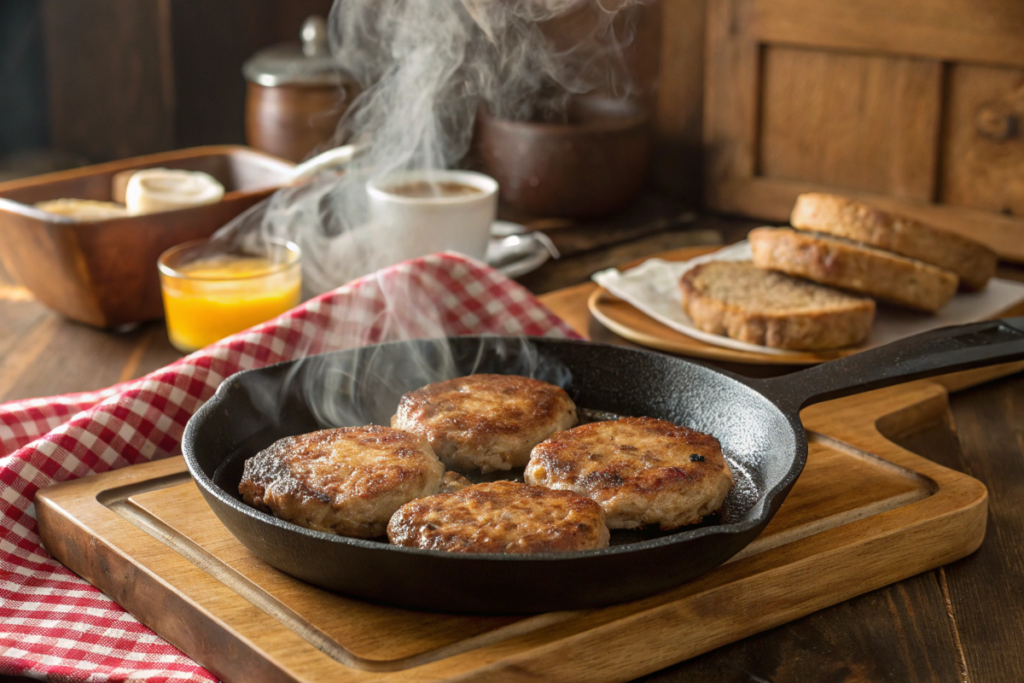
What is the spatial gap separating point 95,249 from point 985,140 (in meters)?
2.28

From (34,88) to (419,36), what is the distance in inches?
76.8

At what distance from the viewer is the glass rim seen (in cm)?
208

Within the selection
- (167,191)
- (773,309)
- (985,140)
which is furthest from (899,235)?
(167,191)

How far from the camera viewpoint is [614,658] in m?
1.08

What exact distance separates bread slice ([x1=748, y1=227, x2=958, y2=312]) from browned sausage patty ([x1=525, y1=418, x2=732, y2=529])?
2.67ft

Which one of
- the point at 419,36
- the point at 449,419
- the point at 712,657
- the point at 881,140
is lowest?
the point at 712,657

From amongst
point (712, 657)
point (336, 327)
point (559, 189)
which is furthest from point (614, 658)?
point (559, 189)

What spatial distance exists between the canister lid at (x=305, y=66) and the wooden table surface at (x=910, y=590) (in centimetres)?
101

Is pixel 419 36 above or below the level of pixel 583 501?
above

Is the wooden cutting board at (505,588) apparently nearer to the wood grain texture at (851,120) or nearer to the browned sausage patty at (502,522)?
the browned sausage patty at (502,522)

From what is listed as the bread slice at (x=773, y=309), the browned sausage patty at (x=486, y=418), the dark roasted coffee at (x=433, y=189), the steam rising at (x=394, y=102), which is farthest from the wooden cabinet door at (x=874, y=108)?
the browned sausage patty at (x=486, y=418)

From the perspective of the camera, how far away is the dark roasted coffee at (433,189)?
257 centimetres

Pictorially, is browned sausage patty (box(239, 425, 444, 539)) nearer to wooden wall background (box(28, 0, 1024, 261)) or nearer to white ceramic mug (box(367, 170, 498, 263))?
white ceramic mug (box(367, 170, 498, 263))

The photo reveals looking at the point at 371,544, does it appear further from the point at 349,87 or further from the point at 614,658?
the point at 349,87
